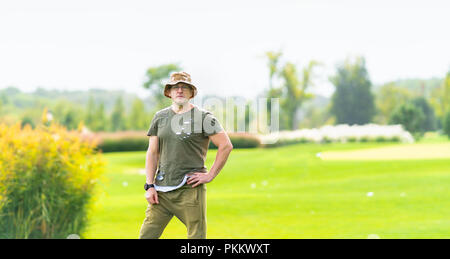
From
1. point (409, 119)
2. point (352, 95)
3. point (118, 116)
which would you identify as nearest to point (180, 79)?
point (409, 119)

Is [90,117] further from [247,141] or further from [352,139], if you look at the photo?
[352,139]

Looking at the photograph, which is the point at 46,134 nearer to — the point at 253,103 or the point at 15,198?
the point at 15,198

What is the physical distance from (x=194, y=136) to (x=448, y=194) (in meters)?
6.28

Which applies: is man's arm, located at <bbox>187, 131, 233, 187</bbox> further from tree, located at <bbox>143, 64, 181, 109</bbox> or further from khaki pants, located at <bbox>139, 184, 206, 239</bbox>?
tree, located at <bbox>143, 64, 181, 109</bbox>

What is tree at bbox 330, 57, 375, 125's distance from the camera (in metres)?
33.2

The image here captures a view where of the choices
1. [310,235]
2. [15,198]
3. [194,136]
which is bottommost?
[310,235]

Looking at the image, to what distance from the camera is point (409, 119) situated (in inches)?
843

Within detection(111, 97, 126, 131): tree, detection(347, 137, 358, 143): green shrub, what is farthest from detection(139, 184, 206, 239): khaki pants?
detection(111, 97, 126, 131): tree

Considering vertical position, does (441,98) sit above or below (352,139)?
above

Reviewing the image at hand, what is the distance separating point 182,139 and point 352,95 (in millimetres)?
32053
